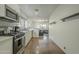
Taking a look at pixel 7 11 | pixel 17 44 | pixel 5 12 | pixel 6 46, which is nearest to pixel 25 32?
pixel 17 44

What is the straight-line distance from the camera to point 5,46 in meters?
2.07

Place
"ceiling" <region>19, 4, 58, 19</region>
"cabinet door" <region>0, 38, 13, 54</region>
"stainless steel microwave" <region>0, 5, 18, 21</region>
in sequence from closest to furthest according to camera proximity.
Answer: "cabinet door" <region>0, 38, 13, 54</region> < "stainless steel microwave" <region>0, 5, 18, 21</region> < "ceiling" <region>19, 4, 58, 19</region>

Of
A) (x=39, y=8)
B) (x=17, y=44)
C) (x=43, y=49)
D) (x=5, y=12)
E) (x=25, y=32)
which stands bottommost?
(x=43, y=49)

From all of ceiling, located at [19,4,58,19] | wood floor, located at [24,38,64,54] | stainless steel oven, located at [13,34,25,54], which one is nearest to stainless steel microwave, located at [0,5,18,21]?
stainless steel oven, located at [13,34,25,54]

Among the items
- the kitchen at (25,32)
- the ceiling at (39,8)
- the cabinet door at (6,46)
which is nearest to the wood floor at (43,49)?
Answer: the kitchen at (25,32)

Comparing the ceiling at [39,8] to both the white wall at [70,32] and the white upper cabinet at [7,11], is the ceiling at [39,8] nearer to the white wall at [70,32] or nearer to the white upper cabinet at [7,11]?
the white wall at [70,32]

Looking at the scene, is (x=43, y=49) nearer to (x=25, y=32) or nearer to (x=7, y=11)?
(x=25, y=32)

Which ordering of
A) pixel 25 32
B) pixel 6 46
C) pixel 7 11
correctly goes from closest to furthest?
pixel 6 46 → pixel 7 11 → pixel 25 32

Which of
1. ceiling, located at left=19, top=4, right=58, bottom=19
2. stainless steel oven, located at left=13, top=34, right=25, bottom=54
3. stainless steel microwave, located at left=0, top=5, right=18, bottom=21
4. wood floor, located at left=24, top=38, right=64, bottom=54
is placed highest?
ceiling, located at left=19, top=4, right=58, bottom=19

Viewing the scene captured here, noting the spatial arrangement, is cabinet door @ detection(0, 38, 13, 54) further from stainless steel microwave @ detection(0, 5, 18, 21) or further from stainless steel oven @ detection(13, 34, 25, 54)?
stainless steel microwave @ detection(0, 5, 18, 21)

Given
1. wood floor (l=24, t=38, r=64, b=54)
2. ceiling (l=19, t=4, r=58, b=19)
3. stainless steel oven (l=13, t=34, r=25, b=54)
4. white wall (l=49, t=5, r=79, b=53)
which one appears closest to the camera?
stainless steel oven (l=13, t=34, r=25, b=54)

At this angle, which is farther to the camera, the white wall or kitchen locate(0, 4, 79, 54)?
the white wall
